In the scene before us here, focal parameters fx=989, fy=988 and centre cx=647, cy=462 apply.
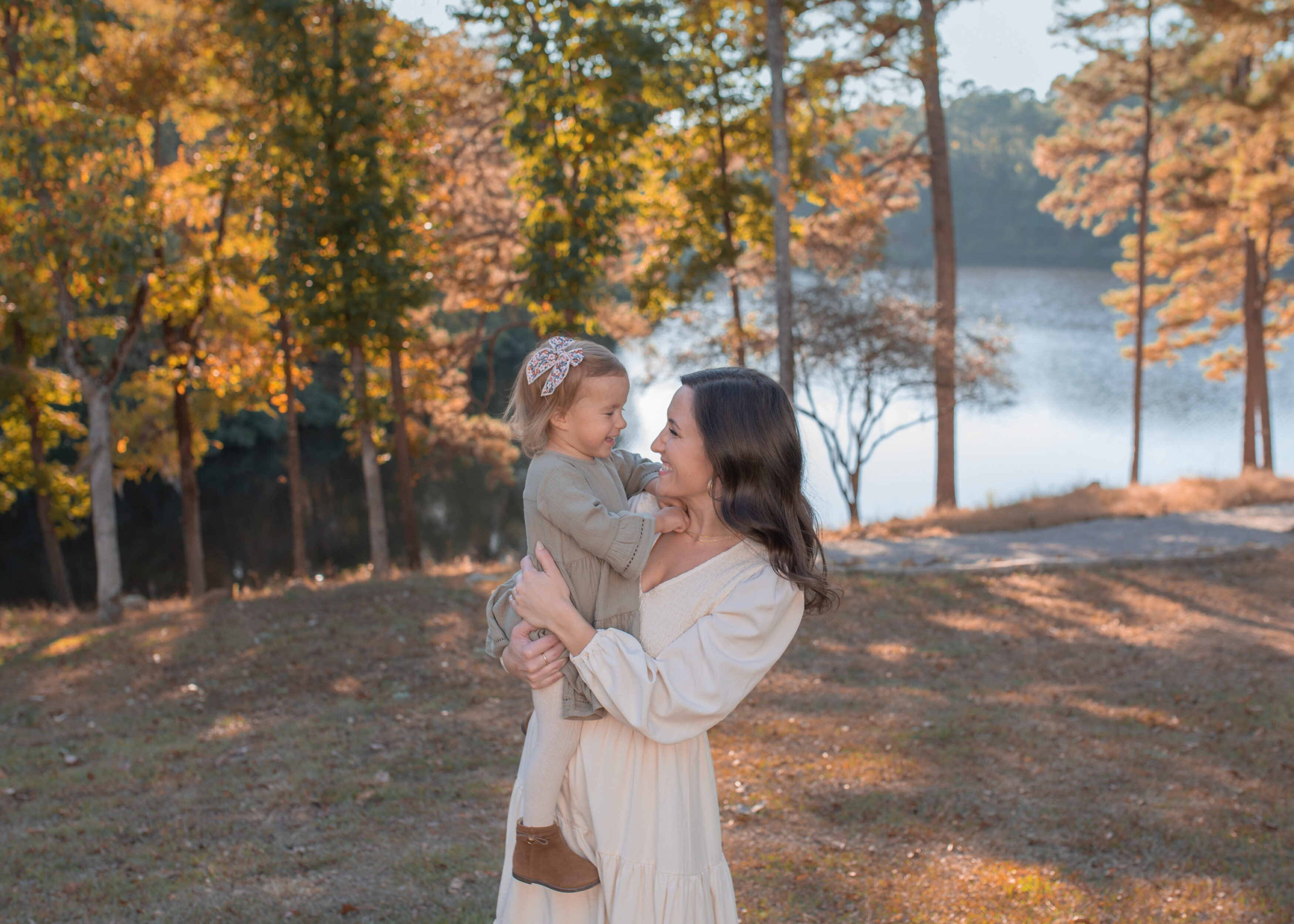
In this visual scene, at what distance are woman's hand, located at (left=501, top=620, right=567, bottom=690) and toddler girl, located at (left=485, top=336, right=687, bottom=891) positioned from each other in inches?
1.4

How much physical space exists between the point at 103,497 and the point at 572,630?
397 inches

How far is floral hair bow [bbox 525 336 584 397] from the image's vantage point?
2.35 m

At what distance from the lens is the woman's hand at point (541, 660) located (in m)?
2.16

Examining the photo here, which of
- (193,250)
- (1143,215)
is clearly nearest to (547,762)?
(193,250)

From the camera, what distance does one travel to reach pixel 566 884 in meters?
2.23

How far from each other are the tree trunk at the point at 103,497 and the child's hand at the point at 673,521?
969cm

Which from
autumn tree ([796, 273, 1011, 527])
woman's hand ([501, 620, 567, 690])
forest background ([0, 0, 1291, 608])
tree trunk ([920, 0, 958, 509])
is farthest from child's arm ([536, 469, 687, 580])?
tree trunk ([920, 0, 958, 509])

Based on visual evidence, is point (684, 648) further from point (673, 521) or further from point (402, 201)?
point (402, 201)

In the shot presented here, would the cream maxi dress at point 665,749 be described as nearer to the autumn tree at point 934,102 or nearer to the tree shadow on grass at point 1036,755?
the tree shadow on grass at point 1036,755

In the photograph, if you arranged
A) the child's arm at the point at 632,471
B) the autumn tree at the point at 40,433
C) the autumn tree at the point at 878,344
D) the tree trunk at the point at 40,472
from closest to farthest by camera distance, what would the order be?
the child's arm at the point at 632,471 < the autumn tree at the point at 878,344 < the autumn tree at the point at 40,433 < the tree trunk at the point at 40,472

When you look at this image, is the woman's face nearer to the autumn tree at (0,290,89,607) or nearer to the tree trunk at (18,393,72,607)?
the autumn tree at (0,290,89,607)

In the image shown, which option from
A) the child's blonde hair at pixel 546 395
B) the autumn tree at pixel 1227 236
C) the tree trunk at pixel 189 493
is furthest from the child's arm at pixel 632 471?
the tree trunk at pixel 189 493

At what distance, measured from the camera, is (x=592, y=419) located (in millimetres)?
2344

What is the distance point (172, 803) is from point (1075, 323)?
153 ft
